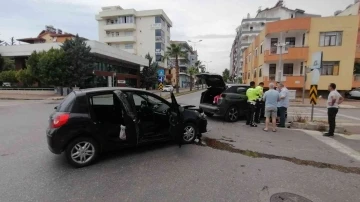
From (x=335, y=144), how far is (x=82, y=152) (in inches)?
271

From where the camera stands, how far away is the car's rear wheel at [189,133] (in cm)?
560

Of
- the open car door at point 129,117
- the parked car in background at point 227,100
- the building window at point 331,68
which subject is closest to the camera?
the open car door at point 129,117

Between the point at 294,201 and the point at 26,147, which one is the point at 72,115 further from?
the point at 294,201

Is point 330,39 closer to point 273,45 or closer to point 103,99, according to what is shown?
point 273,45

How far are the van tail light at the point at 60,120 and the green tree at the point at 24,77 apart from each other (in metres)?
26.9

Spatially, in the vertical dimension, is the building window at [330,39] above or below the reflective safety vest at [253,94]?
above

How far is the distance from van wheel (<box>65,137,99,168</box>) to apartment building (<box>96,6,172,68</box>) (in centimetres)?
4913

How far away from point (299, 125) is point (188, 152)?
549 cm

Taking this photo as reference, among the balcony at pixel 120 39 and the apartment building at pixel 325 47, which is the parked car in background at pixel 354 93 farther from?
the balcony at pixel 120 39

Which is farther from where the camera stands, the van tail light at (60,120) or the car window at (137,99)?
the car window at (137,99)

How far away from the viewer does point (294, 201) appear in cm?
306

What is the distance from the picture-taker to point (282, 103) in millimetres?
7750

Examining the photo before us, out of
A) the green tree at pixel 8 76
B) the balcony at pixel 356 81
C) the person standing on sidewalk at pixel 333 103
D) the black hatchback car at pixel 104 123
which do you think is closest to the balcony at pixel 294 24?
the balcony at pixel 356 81

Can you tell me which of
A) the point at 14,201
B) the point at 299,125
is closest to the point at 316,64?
the point at 299,125
